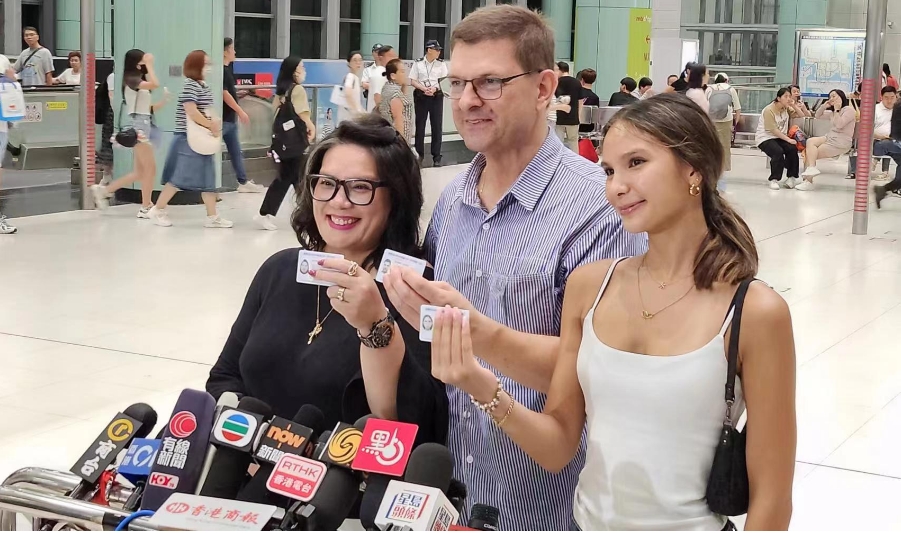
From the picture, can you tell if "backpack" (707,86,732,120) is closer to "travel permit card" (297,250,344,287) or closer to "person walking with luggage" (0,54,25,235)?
"person walking with luggage" (0,54,25,235)

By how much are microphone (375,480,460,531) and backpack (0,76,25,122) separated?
9841mm

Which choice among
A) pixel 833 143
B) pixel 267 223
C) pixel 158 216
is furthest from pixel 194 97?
pixel 833 143

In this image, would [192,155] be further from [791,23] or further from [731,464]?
[791,23]

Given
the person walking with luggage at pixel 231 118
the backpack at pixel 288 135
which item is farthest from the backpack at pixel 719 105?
the backpack at pixel 288 135

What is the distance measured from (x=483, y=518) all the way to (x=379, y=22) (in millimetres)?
23272

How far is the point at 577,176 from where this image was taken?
8.38 ft

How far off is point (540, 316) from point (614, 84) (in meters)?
24.7

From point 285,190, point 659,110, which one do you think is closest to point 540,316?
point 659,110

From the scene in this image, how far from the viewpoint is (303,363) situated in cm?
271

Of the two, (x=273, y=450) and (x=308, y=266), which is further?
(x=308, y=266)

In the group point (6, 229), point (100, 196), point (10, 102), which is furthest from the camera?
point (100, 196)

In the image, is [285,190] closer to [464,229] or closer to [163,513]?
[464,229]

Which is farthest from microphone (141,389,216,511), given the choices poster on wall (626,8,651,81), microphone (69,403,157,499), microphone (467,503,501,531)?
poster on wall (626,8,651,81)

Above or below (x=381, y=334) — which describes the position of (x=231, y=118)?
above
